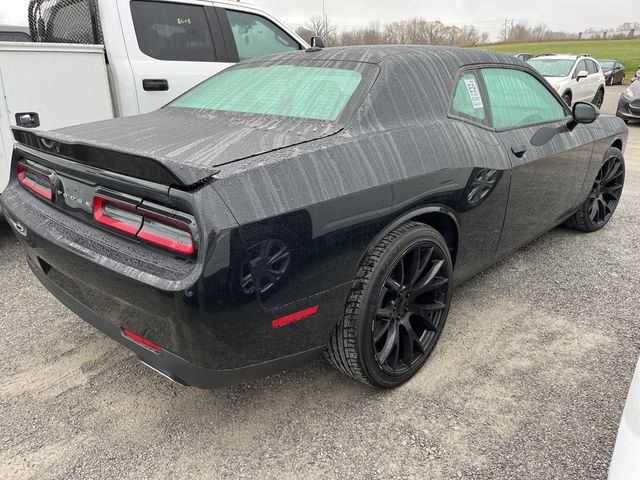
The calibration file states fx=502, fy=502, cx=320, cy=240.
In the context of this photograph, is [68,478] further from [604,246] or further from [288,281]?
[604,246]

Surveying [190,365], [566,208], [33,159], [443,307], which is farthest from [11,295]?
[566,208]

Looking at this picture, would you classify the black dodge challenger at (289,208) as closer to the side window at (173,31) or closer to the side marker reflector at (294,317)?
the side marker reflector at (294,317)

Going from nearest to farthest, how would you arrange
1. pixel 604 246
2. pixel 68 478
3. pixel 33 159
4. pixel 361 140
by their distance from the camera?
pixel 68 478 → pixel 361 140 → pixel 33 159 → pixel 604 246

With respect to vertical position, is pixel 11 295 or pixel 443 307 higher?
pixel 443 307

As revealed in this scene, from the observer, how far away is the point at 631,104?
11781 mm

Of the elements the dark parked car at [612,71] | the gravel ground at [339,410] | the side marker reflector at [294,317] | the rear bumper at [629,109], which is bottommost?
the dark parked car at [612,71]

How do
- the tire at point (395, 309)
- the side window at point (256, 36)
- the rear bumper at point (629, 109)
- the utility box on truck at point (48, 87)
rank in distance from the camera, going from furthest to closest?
the rear bumper at point (629, 109) < the side window at point (256, 36) < the utility box on truck at point (48, 87) < the tire at point (395, 309)

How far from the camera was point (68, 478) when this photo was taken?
1.89 metres

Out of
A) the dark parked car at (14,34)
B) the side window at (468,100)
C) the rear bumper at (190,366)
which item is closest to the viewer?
the rear bumper at (190,366)

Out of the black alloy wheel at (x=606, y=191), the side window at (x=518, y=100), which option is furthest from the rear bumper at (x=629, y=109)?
the side window at (x=518, y=100)

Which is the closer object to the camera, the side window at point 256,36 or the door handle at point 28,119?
the door handle at point 28,119

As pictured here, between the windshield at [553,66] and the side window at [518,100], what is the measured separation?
35.1ft

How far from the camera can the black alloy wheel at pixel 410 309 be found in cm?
226

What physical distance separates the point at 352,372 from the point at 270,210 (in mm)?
908
